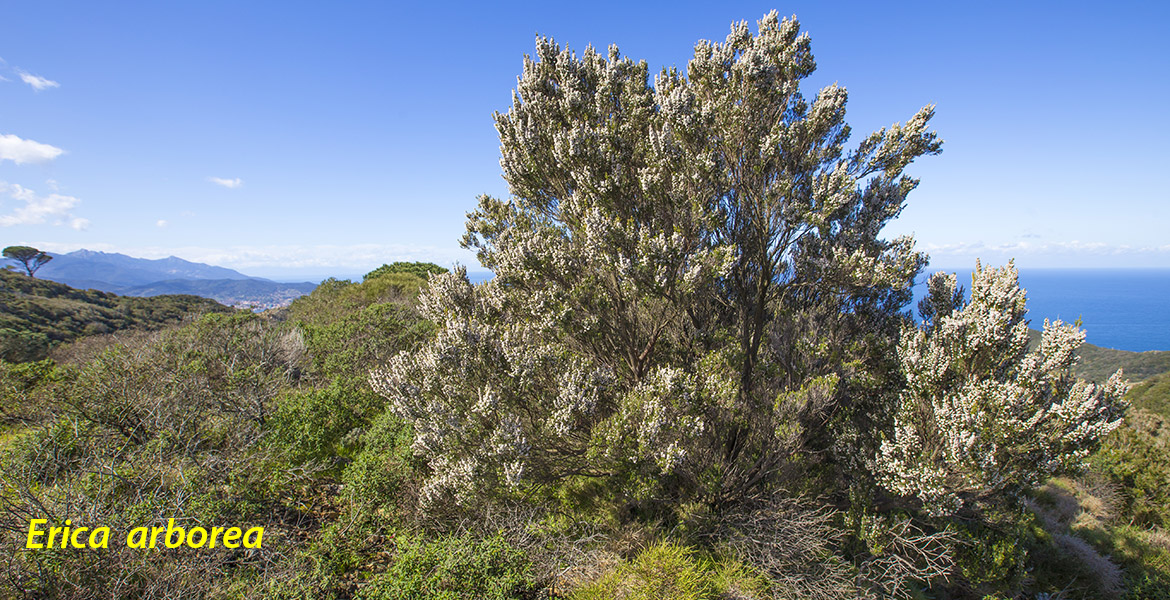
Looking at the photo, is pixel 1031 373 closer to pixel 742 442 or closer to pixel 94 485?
pixel 742 442

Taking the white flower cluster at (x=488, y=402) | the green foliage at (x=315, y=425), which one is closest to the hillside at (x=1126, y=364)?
the white flower cluster at (x=488, y=402)

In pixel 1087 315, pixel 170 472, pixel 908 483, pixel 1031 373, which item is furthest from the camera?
pixel 1087 315

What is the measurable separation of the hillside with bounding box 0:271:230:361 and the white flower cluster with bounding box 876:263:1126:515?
29857 mm

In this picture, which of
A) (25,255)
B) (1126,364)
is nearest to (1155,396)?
(1126,364)

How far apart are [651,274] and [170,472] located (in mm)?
11241

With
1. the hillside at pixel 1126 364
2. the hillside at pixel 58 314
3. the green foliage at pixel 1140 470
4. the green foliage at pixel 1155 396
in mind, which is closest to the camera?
the green foliage at pixel 1140 470

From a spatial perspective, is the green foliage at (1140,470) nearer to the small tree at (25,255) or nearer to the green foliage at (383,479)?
the green foliage at (383,479)

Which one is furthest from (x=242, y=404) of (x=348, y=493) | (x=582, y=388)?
(x=582, y=388)

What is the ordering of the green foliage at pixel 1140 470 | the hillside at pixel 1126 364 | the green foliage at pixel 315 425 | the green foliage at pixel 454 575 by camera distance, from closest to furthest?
the green foliage at pixel 454 575 → the green foliage at pixel 315 425 → the green foliage at pixel 1140 470 → the hillside at pixel 1126 364

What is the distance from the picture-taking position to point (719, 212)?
9914 millimetres

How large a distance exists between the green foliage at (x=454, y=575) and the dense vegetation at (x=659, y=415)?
0.15 feet

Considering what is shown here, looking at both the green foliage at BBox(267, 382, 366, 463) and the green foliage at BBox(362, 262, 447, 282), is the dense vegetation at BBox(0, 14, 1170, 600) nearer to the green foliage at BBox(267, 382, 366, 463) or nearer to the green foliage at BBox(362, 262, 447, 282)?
the green foliage at BBox(267, 382, 366, 463)

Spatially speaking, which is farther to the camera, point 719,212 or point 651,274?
point 719,212

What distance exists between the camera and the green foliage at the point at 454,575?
695 centimetres
